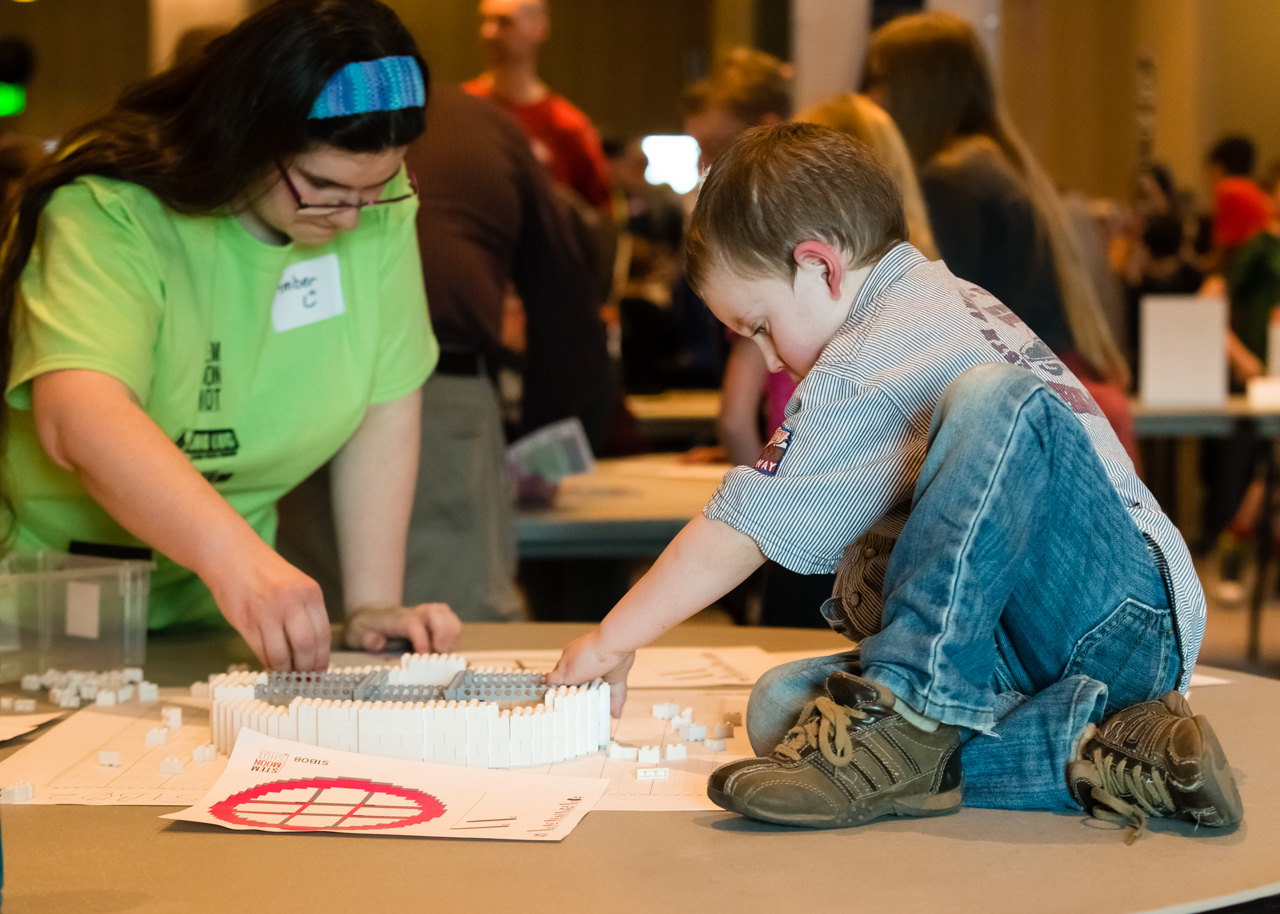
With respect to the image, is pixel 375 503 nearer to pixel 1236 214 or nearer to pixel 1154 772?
pixel 1154 772

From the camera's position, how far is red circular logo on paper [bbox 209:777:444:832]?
98 cm

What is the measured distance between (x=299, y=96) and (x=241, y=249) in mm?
254

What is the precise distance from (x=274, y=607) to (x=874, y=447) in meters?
0.60

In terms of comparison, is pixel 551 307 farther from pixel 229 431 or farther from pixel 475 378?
pixel 229 431

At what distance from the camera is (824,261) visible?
118cm

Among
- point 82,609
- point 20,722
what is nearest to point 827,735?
point 20,722

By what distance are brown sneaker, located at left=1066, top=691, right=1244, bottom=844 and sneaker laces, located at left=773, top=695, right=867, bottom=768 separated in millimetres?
182

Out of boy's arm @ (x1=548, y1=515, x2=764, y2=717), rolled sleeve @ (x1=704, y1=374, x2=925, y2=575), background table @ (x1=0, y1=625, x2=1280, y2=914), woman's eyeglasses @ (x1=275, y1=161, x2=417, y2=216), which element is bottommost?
background table @ (x1=0, y1=625, x2=1280, y2=914)

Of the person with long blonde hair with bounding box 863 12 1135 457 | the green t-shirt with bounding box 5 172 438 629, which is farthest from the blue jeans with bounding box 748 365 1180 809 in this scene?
the person with long blonde hair with bounding box 863 12 1135 457

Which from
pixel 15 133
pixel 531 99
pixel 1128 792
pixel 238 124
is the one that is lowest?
pixel 1128 792

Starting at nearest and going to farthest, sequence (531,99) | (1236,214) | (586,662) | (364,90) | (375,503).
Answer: (586,662)
(364,90)
(375,503)
(531,99)
(1236,214)

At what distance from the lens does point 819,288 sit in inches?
47.1

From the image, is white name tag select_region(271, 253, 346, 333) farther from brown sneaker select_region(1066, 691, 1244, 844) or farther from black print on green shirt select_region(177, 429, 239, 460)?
brown sneaker select_region(1066, 691, 1244, 844)

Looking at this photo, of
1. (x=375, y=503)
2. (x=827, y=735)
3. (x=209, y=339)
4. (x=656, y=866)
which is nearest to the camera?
(x=656, y=866)
